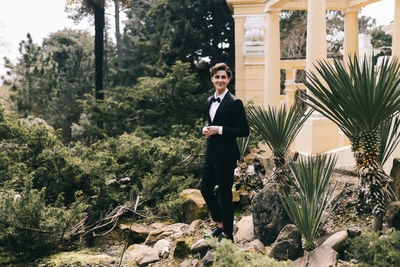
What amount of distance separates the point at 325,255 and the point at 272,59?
7.42 m

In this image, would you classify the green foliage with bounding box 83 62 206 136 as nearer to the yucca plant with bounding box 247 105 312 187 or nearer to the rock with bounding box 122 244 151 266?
the rock with bounding box 122 244 151 266

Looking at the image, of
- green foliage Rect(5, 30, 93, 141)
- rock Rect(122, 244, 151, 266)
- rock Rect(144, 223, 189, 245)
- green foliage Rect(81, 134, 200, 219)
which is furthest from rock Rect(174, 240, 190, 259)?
green foliage Rect(5, 30, 93, 141)

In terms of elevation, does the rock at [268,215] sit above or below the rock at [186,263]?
above

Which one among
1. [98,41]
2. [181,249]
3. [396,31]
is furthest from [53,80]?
[181,249]

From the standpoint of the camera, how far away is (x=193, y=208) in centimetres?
566

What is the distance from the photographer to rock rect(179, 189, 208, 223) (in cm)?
559

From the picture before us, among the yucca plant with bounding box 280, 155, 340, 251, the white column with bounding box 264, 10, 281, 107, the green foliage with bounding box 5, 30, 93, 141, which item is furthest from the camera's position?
the green foliage with bounding box 5, 30, 93, 141

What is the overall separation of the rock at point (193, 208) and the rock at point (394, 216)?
2829 mm

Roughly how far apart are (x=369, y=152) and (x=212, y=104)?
5.19 feet

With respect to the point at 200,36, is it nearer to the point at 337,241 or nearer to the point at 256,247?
the point at 256,247

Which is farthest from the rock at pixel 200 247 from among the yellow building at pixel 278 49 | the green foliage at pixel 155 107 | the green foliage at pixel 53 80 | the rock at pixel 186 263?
the green foliage at pixel 53 80

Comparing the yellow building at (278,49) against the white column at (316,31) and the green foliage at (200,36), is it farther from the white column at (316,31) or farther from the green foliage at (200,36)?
the green foliage at (200,36)

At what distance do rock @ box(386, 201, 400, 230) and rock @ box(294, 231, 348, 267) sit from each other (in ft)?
1.60

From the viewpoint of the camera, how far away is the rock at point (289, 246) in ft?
11.3
